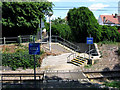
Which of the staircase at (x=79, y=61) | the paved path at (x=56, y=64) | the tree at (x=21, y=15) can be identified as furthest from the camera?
the tree at (x=21, y=15)

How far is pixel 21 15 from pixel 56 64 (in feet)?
29.7

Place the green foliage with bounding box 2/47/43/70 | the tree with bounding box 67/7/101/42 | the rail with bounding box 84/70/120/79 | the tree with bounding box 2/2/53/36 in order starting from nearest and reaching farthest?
1. the rail with bounding box 84/70/120/79
2. the green foliage with bounding box 2/47/43/70
3. the tree with bounding box 2/2/53/36
4. the tree with bounding box 67/7/101/42

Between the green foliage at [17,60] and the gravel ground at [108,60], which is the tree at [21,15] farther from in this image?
A: the gravel ground at [108,60]

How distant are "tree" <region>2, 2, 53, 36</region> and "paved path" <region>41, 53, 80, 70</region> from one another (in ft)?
22.8

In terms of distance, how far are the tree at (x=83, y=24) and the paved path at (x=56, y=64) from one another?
579 centimetres

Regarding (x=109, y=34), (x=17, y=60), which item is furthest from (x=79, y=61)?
(x=109, y=34)

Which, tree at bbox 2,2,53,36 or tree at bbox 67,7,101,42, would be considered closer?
tree at bbox 2,2,53,36

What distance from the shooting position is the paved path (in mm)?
12250

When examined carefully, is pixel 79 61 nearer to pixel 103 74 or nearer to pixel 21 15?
pixel 103 74

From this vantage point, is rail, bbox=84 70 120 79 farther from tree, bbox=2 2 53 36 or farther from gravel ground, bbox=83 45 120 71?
tree, bbox=2 2 53 36

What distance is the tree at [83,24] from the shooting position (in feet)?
60.2

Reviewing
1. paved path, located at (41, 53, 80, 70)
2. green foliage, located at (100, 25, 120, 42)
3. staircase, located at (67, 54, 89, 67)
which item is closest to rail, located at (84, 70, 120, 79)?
paved path, located at (41, 53, 80, 70)

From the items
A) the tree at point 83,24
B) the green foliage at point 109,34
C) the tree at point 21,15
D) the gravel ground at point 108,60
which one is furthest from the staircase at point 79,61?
the tree at point 21,15

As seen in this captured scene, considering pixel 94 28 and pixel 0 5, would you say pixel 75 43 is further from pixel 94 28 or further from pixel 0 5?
pixel 0 5
